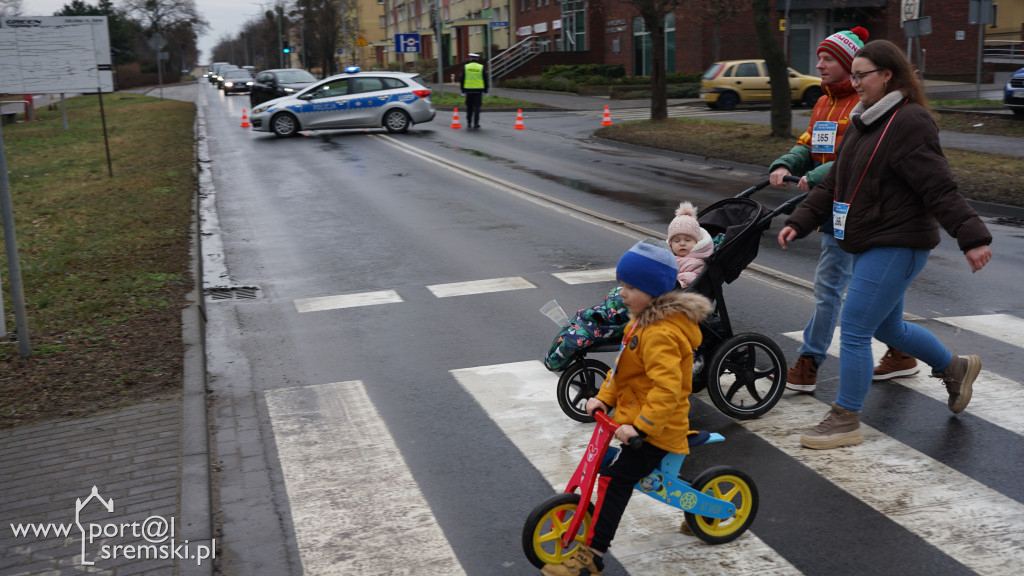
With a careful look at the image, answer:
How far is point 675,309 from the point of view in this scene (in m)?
3.65

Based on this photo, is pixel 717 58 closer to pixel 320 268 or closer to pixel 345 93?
pixel 345 93

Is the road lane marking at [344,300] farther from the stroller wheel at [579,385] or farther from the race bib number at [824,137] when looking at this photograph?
the race bib number at [824,137]

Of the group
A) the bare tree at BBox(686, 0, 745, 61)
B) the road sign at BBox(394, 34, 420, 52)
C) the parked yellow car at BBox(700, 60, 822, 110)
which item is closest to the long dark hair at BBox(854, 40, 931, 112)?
the parked yellow car at BBox(700, 60, 822, 110)

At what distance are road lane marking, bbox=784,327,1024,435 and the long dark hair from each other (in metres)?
1.47

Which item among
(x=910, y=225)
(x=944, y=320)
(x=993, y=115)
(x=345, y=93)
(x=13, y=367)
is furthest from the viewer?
(x=345, y=93)

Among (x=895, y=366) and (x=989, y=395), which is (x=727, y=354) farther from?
(x=989, y=395)

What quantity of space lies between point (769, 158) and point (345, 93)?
12608 mm

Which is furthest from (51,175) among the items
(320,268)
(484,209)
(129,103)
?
(129,103)

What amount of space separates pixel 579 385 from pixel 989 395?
2424 millimetres

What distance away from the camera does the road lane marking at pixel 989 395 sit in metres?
5.30

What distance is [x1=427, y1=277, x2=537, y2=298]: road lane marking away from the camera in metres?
8.66

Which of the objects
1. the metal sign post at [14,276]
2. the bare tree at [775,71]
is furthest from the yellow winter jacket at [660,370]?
the bare tree at [775,71]

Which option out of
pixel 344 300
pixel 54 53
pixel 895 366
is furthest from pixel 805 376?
pixel 54 53

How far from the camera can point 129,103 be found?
44812 millimetres
